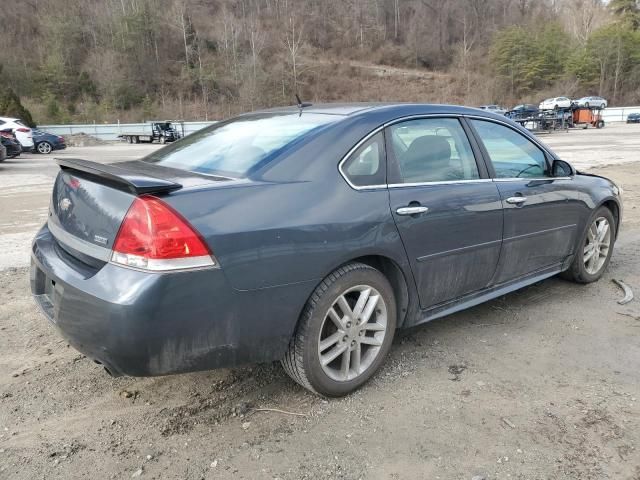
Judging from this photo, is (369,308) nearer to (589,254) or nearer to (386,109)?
(386,109)

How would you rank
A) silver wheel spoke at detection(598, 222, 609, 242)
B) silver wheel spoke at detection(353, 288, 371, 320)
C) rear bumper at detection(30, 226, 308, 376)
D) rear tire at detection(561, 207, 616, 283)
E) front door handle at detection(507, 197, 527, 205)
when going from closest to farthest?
rear bumper at detection(30, 226, 308, 376), silver wheel spoke at detection(353, 288, 371, 320), front door handle at detection(507, 197, 527, 205), rear tire at detection(561, 207, 616, 283), silver wheel spoke at detection(598, 222, 609, 242)

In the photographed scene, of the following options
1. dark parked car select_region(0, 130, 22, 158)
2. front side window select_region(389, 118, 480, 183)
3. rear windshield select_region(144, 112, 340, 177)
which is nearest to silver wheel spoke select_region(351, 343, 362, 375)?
front side window select_region(389, 118, 480, 183)

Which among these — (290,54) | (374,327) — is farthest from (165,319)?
(290,54)

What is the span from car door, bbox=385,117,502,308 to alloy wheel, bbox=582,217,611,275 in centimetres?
151

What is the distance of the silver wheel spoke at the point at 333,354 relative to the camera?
110 inches

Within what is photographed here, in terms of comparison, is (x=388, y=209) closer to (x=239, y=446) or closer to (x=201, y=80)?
(x=239, y=446)

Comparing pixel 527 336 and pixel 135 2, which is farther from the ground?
pixel 135 2

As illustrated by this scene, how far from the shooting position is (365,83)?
8844 centimetres

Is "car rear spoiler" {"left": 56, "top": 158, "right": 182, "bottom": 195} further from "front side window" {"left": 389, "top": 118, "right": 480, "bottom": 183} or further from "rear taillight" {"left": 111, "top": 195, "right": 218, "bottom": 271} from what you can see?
"front side window" {"left": 389, "top": 118, "right": 480, "bottom": 183}

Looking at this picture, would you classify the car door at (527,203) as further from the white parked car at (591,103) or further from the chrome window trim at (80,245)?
the white parked car at (591,103)

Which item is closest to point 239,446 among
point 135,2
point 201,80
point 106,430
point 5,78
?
point 106,430

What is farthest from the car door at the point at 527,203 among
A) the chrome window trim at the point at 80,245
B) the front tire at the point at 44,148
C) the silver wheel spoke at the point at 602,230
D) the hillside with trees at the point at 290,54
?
the hillside with trees at the point at 290,54

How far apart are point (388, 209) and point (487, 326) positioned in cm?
150

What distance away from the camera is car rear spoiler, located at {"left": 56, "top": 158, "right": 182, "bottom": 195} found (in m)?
2.32
